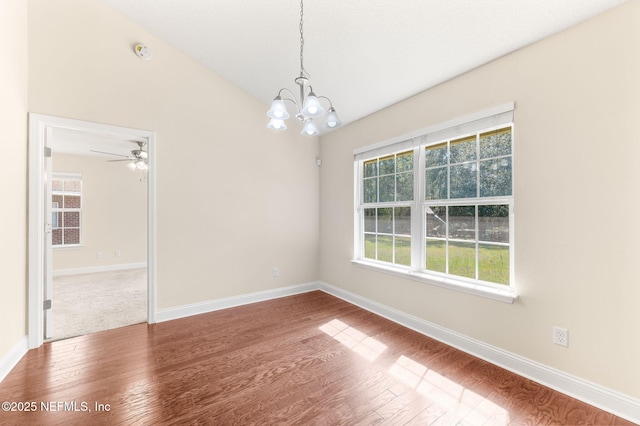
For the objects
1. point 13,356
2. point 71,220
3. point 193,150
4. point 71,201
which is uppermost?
point 193,150

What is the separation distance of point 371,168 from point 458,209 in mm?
1379

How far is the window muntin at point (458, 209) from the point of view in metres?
2.33

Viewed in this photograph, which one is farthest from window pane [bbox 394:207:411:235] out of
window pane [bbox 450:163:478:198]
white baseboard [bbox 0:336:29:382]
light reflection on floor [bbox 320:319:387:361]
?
white baseboard [bbox 0:336:29:382]

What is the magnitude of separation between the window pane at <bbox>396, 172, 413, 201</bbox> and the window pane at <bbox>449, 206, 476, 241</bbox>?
21.5 inches

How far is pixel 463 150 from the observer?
8.50 feet

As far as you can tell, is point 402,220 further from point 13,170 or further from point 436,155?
point 13,170

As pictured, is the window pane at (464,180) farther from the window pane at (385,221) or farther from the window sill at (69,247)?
the window sill at (69,247)

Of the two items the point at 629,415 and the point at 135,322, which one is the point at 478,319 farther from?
the point at 135,322

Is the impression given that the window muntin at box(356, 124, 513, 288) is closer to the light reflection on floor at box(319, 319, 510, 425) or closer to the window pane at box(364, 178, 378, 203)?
the window pane at box(364, 178, 378, 203)

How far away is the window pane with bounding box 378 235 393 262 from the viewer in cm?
341

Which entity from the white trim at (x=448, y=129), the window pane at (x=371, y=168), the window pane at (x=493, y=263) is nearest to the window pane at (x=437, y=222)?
the window pane at (x=493, y=263)

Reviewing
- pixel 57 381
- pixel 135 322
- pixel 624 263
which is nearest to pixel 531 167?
pixel 624 263

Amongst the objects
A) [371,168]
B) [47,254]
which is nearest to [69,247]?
[47,254]

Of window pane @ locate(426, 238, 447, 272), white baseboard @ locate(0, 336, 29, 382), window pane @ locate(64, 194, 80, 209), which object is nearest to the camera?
white baseboard @ locate(0, 336, 29, 382)
